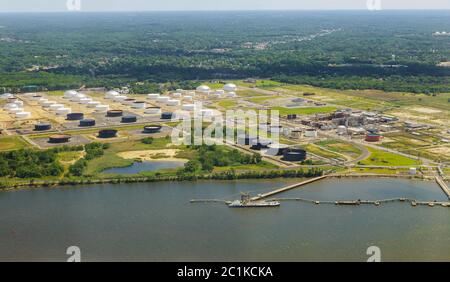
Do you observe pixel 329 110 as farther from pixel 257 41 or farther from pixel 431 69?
pixel 257 41

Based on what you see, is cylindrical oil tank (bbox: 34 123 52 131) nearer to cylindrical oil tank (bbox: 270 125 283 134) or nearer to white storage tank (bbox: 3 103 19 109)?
white storage tank (bbox: 3 103 19 109)

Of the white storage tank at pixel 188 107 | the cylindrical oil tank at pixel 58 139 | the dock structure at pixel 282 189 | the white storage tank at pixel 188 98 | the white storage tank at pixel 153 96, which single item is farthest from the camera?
the white storage tank at pixel 153 96

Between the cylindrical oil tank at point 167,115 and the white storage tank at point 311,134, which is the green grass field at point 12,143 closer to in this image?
the cylindrical oil tank at point 167,115

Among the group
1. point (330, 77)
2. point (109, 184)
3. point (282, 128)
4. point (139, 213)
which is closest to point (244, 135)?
point (282, 128)

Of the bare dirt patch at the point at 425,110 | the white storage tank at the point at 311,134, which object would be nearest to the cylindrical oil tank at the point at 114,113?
the white storage tank at the point at 311,134

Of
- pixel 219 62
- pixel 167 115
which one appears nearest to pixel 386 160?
pixel 167 115
